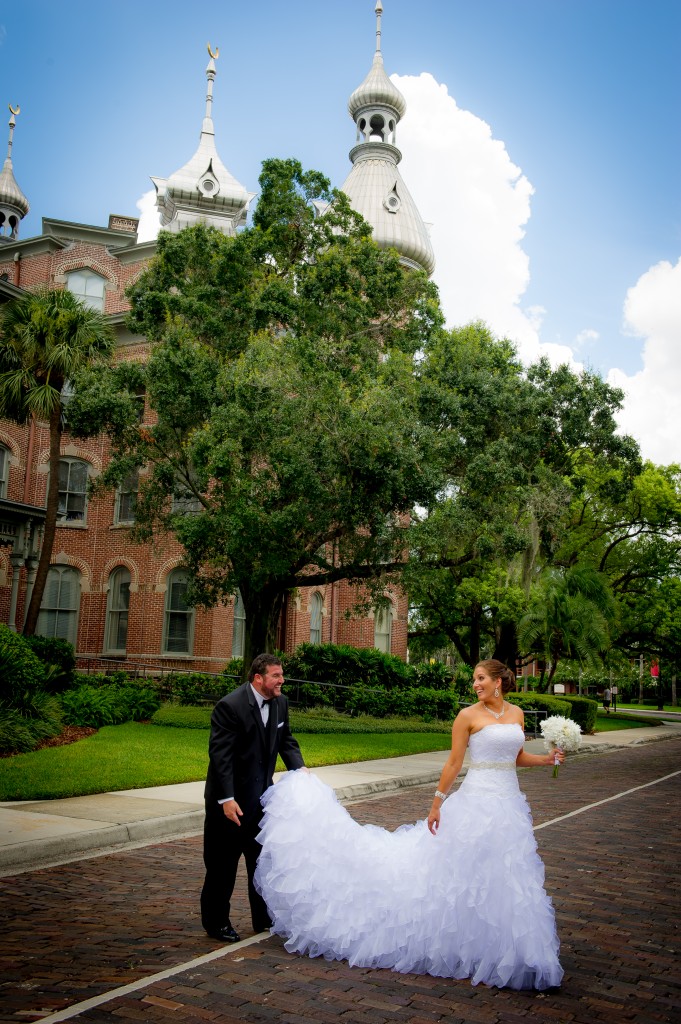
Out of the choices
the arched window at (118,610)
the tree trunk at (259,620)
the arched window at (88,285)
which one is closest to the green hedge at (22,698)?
the tree trunk at (259,620)

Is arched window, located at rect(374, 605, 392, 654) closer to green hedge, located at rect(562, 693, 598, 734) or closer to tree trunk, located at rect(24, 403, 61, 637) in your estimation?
green hedge, located at rect(562, 693, 598, 734)

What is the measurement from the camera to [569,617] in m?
30.8

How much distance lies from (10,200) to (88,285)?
3487 centimetres

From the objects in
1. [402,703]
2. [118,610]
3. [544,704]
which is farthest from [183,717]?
[544,704]

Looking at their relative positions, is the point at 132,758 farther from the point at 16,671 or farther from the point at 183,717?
the point at 183,717

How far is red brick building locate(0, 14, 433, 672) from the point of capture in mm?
30406

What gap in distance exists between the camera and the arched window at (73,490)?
32938 millimetres

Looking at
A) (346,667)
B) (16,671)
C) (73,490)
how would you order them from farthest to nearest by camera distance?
(73,490) → (346,667) → (16,671)

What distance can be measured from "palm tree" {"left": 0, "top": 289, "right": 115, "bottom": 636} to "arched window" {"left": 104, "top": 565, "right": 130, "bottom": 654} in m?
9.45

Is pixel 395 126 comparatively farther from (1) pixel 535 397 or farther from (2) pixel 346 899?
(2) pixel 346 899

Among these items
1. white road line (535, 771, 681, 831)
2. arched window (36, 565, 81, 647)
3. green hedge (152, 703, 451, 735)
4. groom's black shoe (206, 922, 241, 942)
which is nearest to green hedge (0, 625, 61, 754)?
green hedge (152, 703, 451, 735)

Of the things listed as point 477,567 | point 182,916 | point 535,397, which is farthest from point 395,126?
point 182,916

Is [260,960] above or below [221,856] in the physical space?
below

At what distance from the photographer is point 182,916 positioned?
6.39m
